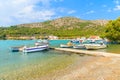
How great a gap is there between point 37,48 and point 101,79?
46.8 m

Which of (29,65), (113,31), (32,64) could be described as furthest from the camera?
(113,31)

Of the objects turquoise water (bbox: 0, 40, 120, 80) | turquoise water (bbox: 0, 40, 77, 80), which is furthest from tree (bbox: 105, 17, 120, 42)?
turquoise water (bbox: 0, 40, 77, 80)

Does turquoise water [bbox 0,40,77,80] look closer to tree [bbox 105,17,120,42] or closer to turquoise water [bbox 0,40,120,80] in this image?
turquoise water [bbox 0,40,120,80]

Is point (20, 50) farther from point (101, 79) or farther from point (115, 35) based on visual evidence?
point (101, 79)

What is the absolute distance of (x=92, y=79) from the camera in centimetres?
2302

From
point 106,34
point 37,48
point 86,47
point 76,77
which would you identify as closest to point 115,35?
point 106,34

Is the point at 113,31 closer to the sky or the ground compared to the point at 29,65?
closer to the sky

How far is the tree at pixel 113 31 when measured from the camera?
308ft

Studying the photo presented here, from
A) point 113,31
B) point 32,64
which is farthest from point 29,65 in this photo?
point 113,31

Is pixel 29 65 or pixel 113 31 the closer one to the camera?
pixel 29 65

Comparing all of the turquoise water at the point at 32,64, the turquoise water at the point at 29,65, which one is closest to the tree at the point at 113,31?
the turquoise water at the point at 32,64

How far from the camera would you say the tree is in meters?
93.8

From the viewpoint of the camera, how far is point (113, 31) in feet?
311

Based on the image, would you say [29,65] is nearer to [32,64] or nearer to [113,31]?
[32,64]
